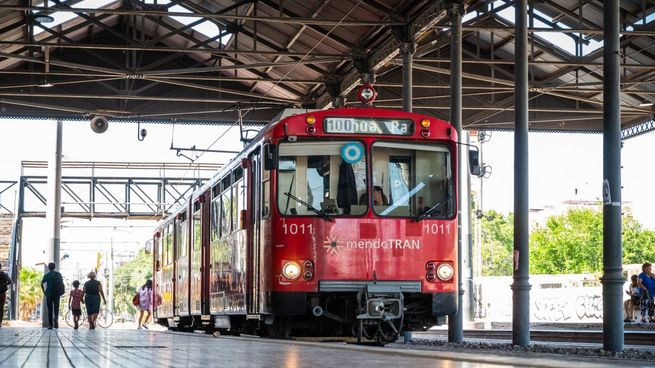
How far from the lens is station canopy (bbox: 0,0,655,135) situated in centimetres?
2595

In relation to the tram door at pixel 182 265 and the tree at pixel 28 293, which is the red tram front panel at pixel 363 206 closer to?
the tram door at pixel 182 265

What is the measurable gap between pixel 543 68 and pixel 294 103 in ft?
26.0

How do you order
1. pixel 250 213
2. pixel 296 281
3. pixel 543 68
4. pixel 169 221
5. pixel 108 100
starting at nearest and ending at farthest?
pixel 296 281, pixel 250 213, pixel 169 221, pixel 543 68, pixel 108 100

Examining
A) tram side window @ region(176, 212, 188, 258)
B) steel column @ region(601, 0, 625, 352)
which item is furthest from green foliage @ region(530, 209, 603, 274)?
steel column @ region(601, 0, 625, 352)

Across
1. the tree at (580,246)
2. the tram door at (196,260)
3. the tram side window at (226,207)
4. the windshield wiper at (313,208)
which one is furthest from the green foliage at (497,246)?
the windshield wiper at (313,208)

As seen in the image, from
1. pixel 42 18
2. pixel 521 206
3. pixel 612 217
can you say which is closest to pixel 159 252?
pixel 42 18

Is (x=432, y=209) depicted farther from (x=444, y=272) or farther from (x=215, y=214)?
(x=215, y=214)

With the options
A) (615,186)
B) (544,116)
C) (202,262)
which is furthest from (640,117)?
(615,186)

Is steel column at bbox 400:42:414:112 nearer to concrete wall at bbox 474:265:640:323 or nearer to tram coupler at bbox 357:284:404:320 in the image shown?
tram coupler at bbox 357:284:404:320

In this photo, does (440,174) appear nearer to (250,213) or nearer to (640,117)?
(250,213)

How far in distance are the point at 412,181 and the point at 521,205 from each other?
3.85 m

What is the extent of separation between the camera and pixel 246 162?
48.9 feet

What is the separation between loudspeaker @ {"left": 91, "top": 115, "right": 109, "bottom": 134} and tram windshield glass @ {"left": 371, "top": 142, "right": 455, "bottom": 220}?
20454 millimetres

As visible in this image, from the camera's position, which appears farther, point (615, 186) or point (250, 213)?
point (250, 213)
